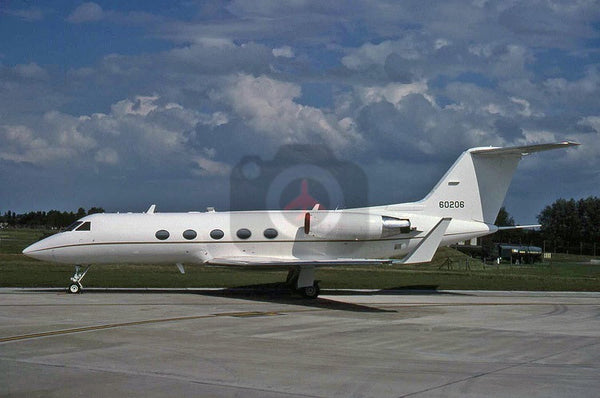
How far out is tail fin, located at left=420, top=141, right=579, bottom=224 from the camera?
1107 inches

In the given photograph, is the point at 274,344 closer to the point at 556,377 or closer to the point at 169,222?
the point at 556,377

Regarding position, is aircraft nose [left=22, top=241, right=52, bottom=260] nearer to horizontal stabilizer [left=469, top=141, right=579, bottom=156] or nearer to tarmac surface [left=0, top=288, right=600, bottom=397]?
tarmac surface [left=0, top=288, right=600, bottom=397]

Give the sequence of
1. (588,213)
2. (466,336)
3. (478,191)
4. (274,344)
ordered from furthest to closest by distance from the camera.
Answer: (588,213) → (478,191) → (466,336) → (274,344)

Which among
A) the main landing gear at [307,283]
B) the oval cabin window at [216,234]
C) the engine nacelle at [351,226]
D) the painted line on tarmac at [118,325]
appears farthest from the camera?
the oval cabin window at [216,234]

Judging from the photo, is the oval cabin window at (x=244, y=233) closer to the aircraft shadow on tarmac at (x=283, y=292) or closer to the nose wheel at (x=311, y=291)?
the aircraft shadow on tarmac at (x=283, y=292)

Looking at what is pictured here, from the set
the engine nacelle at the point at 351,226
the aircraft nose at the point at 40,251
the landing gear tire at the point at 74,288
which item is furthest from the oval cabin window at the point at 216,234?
the aircraft nose at the point at 40,251

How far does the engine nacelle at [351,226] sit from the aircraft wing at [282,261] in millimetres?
1312

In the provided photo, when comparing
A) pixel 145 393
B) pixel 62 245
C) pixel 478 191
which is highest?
pixel 478 191

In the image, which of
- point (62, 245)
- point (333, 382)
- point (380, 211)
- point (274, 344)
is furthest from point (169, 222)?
point (333, 382)

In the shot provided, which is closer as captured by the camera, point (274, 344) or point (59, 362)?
point (59, 362)

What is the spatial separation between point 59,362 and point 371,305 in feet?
42.0

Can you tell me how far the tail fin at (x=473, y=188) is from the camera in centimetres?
2811

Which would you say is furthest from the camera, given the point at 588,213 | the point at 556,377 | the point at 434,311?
the point at 588,213

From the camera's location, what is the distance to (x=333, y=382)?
11180 millimetres
